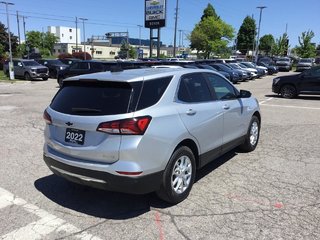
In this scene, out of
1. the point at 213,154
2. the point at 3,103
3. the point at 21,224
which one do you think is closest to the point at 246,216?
the point at 213,154

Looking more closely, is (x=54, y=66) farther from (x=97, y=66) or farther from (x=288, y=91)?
(x=288, y=91)

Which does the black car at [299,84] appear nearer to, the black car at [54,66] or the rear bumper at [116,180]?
the rear bumper at [116,180]

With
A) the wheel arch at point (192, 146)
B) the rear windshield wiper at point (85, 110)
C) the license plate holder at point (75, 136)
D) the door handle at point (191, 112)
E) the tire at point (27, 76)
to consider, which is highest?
the rear windshield wiper at point (85, 110)

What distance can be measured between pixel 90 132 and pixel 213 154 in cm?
205

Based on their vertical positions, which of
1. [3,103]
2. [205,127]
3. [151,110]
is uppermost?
[151,110]

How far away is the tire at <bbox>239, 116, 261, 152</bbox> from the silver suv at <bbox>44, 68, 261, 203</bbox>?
1838 millimetres

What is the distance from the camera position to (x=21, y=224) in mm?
3881

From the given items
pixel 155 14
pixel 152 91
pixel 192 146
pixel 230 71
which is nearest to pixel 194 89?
pixel 192 146

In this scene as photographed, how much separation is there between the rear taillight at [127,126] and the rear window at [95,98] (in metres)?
0.13

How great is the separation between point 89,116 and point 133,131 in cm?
58

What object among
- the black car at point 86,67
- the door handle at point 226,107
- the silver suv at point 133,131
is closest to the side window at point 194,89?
the silver suv at point 133,131

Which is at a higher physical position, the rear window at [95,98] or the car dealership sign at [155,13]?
the car dealership sign at [155,13]

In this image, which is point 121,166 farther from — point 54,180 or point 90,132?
point 54,180

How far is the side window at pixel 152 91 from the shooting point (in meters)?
3.88
